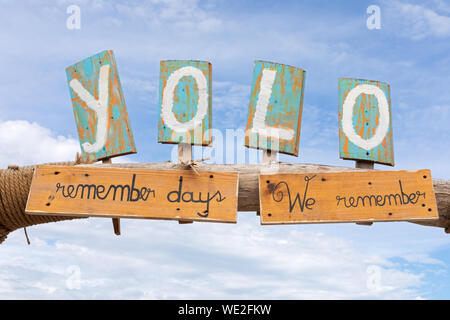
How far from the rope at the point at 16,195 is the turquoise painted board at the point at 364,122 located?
1.98 metres

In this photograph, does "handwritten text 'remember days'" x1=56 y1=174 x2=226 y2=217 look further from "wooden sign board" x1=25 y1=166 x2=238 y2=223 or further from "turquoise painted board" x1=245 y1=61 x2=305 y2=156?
"turquoise painted board" x1=245 y1=61 x2=305 y2=156

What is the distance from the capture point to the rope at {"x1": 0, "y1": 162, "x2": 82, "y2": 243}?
314 centimetres

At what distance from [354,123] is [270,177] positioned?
75 cm

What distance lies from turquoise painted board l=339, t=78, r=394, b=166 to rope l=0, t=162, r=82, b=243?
1979 millimetres

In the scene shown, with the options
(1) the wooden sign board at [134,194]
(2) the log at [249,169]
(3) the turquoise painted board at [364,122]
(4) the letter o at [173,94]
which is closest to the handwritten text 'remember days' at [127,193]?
(1) the wooden sign board at [134,194]

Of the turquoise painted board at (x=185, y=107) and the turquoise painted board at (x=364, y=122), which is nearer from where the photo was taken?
the turquoise painted board at (x=185, y=107)

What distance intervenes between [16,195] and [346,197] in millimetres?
2302

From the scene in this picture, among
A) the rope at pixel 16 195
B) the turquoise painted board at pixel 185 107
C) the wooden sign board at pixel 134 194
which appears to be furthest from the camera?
the rope at pixel 16 195

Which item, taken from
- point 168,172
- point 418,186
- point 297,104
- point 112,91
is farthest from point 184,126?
point 418,186

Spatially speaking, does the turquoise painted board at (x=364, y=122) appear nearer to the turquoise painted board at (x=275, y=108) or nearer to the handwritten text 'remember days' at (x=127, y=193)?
the turquoise painted board at (x=275, y=108)

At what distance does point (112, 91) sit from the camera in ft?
10.2

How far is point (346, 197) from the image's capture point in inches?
118

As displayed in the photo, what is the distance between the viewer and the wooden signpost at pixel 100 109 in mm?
3104

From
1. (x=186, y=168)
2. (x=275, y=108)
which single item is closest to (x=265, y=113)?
(x=275, y=108)
